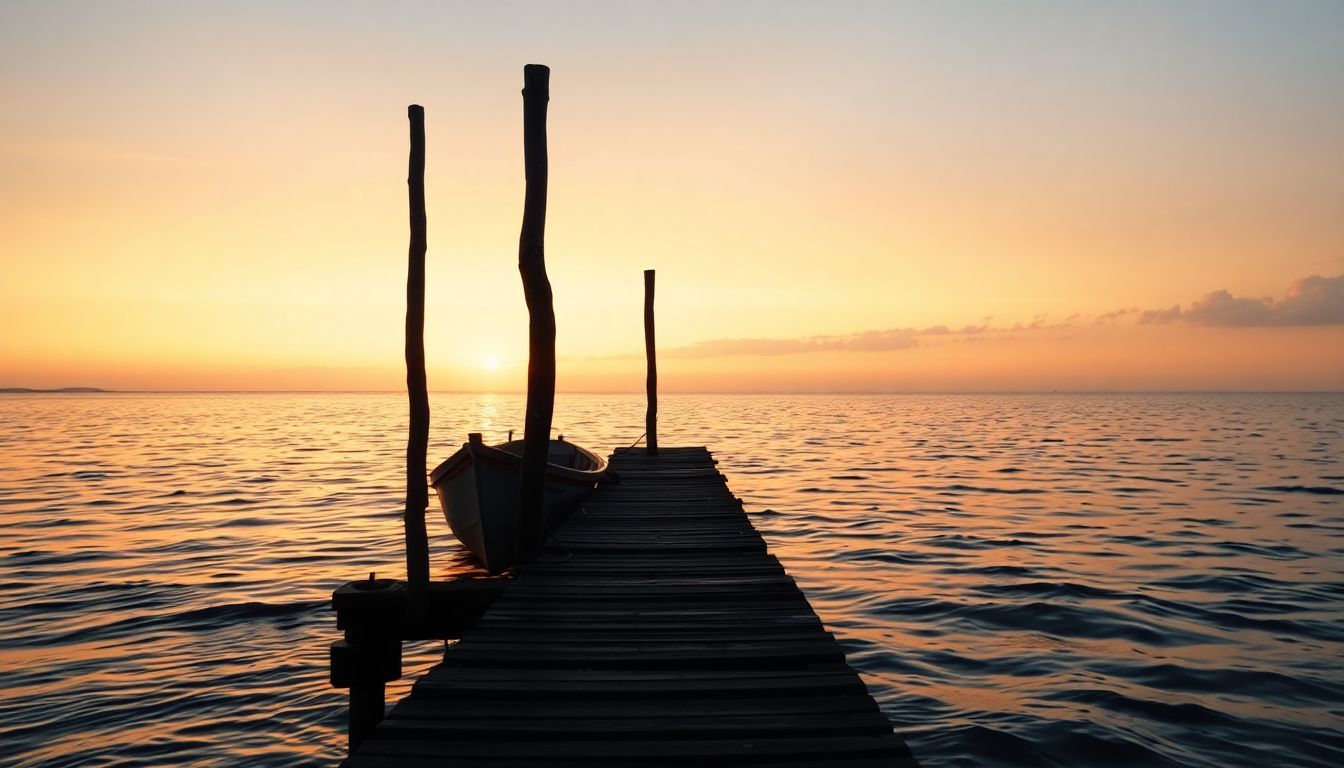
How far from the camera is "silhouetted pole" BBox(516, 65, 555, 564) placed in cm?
883

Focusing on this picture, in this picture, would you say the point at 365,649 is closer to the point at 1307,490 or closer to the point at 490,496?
the point at 490,496

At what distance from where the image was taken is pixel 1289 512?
18906 millimetres

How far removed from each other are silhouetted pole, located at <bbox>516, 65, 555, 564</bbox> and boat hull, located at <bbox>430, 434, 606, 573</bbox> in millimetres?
2105

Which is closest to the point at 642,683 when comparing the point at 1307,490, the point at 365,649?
the point at 365,649

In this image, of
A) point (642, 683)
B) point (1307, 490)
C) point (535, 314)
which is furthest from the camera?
point (1307, 490)

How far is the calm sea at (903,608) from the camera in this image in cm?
737

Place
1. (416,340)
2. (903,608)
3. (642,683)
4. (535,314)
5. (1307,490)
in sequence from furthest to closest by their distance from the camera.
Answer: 1. (1307,490)
2. (903,608)
3. (535,314)
4. (416,340)
5. (642,683)

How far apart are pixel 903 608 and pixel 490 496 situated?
5828mm

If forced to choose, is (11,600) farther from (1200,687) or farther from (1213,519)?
(1213,519)

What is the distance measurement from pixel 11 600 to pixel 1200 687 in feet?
48.8

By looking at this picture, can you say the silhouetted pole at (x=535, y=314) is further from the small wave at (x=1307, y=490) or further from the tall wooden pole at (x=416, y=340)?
the small wave at (x=1307, y=490)

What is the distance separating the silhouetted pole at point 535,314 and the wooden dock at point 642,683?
682 mm

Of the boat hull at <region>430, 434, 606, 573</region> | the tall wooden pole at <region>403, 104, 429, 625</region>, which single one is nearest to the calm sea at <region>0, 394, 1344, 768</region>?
the boat hull at <region>430, 434, 606, 573</region>

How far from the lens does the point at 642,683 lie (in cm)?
511
